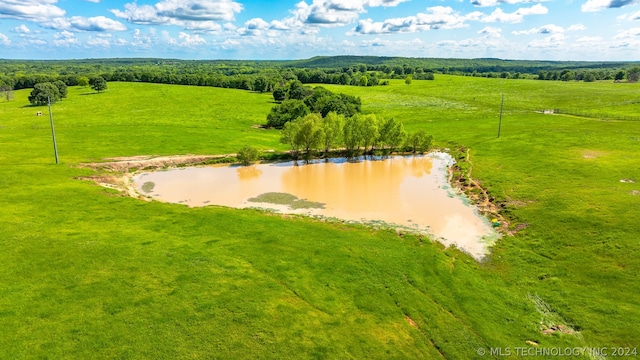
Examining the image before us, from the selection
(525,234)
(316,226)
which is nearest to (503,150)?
(525,234)

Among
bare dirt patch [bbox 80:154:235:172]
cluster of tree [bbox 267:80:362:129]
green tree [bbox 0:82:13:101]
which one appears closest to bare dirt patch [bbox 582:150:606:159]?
cluster of tree [bbox 267:80:362:129]

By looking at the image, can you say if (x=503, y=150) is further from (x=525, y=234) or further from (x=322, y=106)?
(x=322, y=106)

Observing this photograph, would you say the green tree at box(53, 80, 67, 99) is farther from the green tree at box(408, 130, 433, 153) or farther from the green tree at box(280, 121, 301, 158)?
the green tree at box(408, 130, 433, 153)

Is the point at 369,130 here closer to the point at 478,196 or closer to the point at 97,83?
the point at 478,196

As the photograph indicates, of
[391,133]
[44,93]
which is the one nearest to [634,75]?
[391,133]

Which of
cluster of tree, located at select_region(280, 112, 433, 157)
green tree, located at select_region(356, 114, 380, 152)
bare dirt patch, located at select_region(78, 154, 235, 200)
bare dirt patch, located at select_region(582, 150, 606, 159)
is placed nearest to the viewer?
bare dirt patch, located at select_region(78, 154, 235, 200)

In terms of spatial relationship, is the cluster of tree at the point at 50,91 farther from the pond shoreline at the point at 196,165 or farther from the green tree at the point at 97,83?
the pond shoreline at the point at 196,165

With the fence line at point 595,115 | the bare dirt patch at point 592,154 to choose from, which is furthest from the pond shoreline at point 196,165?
the fence line at point 595,115
